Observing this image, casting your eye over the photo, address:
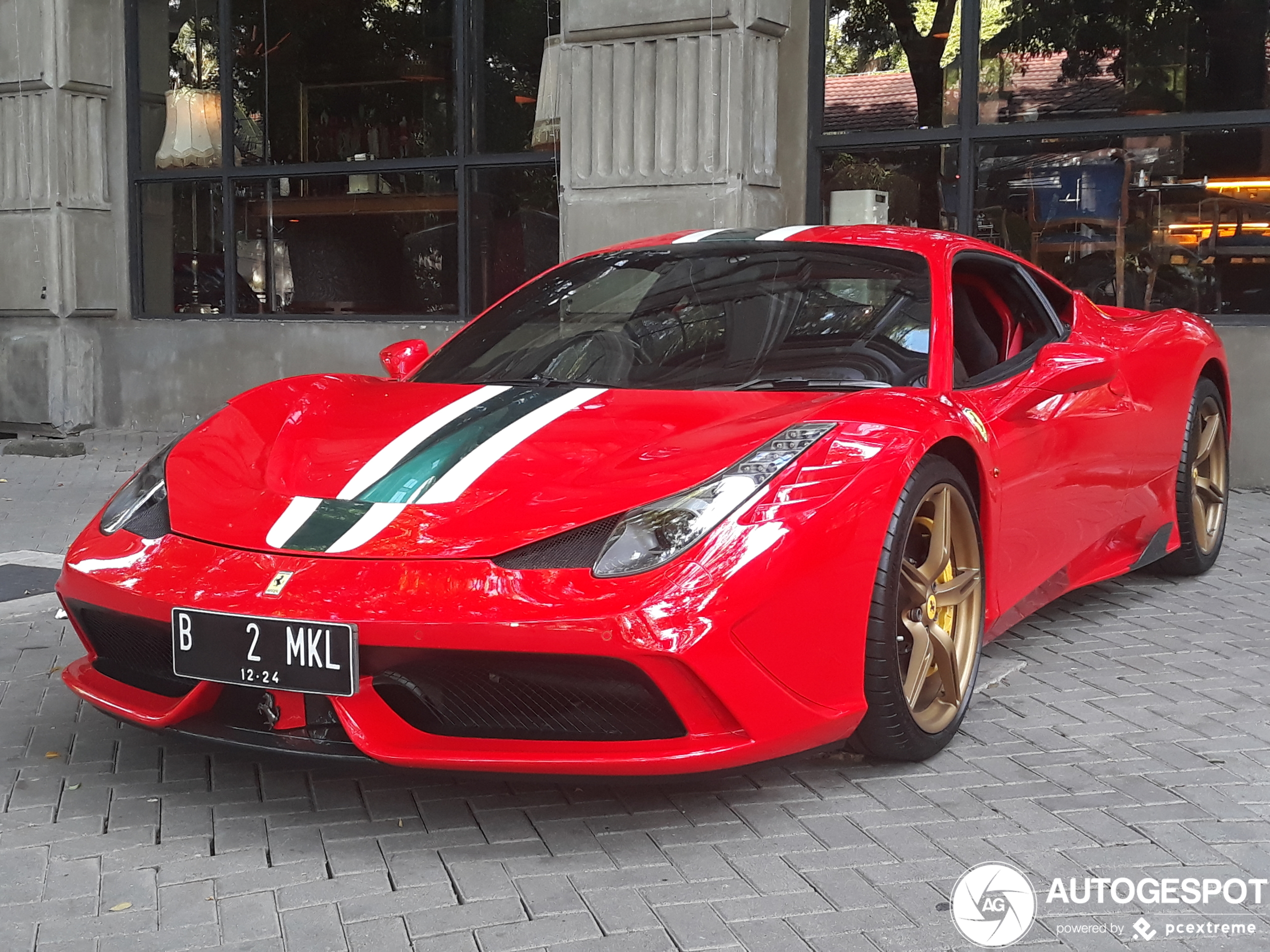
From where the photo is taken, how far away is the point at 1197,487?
538 cm

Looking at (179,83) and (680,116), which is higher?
(179,83)

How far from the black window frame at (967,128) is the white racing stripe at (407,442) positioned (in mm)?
5589

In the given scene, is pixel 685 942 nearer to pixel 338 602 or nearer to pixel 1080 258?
pixel 338 602

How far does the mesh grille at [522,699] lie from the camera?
9.02 ft

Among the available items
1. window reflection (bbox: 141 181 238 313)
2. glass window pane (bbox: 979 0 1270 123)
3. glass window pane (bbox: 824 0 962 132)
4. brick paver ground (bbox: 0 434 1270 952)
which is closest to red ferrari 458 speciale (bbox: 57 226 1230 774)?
brick paver ground (bbox: 0 434 1270 952)

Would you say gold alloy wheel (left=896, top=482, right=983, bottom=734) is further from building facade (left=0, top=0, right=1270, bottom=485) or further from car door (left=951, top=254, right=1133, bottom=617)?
building facade (left=0, top=0, right=1270, bottom=485)

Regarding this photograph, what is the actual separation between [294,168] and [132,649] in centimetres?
819

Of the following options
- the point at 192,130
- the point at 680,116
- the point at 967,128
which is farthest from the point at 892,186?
the point at 192,130

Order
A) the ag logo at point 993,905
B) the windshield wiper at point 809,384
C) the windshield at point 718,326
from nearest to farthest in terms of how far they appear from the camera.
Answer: the ag logo at point 993,905 → the windshield wiper at point 809,384 → the windshield at point 718,326

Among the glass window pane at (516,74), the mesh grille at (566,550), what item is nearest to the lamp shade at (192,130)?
the glass window pane at (516,74)

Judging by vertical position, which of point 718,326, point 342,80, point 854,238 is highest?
point 342,80

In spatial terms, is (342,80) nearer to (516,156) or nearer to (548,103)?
(516,156)

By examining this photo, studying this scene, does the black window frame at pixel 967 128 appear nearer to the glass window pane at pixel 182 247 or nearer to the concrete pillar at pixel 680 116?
the concrete pillar at pixel 680 116

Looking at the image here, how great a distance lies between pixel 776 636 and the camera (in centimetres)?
282
